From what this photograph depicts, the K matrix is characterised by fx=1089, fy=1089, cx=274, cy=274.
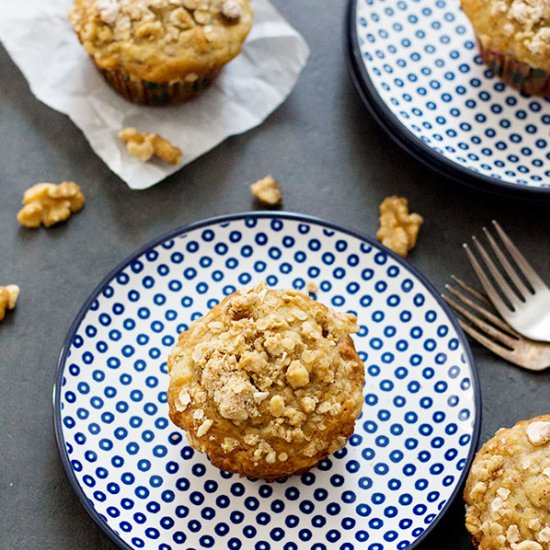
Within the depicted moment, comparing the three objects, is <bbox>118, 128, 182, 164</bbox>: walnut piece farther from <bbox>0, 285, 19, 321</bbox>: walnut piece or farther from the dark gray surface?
<bbox>0, 285, 19, 321</bbox>: walnut piece

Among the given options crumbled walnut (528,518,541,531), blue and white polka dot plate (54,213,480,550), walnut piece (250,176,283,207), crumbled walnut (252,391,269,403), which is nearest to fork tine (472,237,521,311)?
blue and white polka dot plate (54,213,480,550)

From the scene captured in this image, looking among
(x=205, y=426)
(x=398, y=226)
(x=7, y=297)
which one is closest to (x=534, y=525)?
(x=205, y=426)

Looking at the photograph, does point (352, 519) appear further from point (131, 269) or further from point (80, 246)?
point (80, 246)

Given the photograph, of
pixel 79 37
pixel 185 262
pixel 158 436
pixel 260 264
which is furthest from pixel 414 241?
pixel 79 37

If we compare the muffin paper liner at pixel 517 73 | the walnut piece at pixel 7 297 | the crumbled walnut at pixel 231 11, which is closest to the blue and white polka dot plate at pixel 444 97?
the muffin paper liner at pixel 517 73

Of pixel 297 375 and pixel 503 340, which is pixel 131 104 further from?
pixel 503 340
